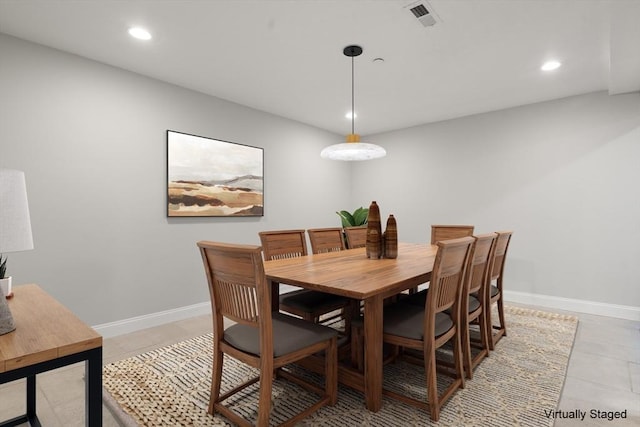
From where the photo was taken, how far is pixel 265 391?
4.88ft

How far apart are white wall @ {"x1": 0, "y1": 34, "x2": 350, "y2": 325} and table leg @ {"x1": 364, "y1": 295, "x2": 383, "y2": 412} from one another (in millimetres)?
2402

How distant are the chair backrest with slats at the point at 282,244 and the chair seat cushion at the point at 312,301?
37 cm

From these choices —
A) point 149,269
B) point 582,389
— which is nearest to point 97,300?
point 149,269

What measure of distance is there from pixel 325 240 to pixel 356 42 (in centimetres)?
174

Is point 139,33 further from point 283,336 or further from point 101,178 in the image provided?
point 283,336

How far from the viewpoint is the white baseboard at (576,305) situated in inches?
137

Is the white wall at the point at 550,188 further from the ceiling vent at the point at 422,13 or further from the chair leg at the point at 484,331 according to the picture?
the ceiling vent at the point at 422,13

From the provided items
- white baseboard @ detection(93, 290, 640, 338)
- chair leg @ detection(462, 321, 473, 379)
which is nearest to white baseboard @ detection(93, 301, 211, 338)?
white baseboard @ detection(93, 290, 640, 338)

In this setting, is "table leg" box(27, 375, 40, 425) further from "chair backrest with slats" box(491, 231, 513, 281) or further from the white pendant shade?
"chair backrest with slats" box(491, 231, 513, 281)

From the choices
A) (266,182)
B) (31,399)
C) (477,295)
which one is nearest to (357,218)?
(266,182)

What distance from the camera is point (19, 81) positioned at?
2529 millimetres

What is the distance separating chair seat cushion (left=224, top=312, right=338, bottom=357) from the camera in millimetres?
1575

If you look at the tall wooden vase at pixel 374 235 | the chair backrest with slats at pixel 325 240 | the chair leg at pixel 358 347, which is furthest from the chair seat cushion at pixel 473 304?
the chair backrest with slats at pixel 325 240

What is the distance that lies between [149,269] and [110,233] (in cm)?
50
